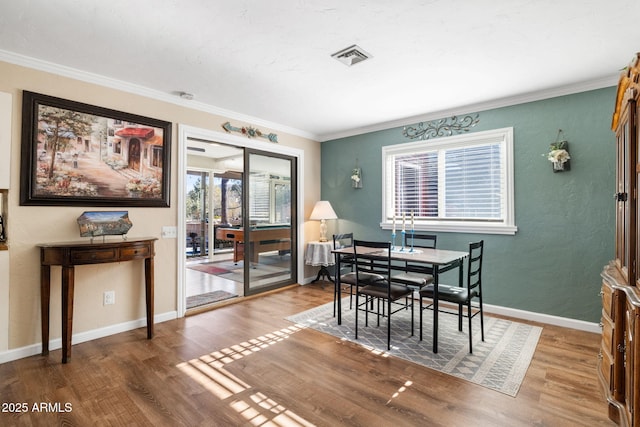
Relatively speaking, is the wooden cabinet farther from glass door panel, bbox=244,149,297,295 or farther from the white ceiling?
glass door panel, bbox=244,149,297,295

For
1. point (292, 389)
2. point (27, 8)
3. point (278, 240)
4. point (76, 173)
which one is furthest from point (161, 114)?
point (292, 389)

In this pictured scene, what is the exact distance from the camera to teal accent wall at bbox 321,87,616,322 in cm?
318

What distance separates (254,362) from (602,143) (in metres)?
4.00

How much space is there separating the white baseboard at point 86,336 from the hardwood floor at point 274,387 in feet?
0.29

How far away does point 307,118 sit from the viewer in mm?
4574

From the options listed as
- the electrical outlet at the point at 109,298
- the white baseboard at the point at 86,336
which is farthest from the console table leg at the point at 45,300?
the electrical outlet at the point at 109,298

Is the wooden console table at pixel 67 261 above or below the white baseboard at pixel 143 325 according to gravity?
above

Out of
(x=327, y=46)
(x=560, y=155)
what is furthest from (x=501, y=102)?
(x=327, y=46)

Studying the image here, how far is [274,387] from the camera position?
2.23 metres

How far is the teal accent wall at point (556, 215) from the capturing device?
3.18 meters

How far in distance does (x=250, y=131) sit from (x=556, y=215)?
3.96 metres

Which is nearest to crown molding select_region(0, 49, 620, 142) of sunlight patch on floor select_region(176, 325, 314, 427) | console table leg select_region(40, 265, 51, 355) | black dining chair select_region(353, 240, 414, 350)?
console table leg select_region(40, 265, 51, 355)

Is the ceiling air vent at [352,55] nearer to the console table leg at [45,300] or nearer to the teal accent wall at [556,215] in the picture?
the teal accent wall at [556,215]

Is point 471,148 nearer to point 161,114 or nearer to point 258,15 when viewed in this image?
point 258,15
